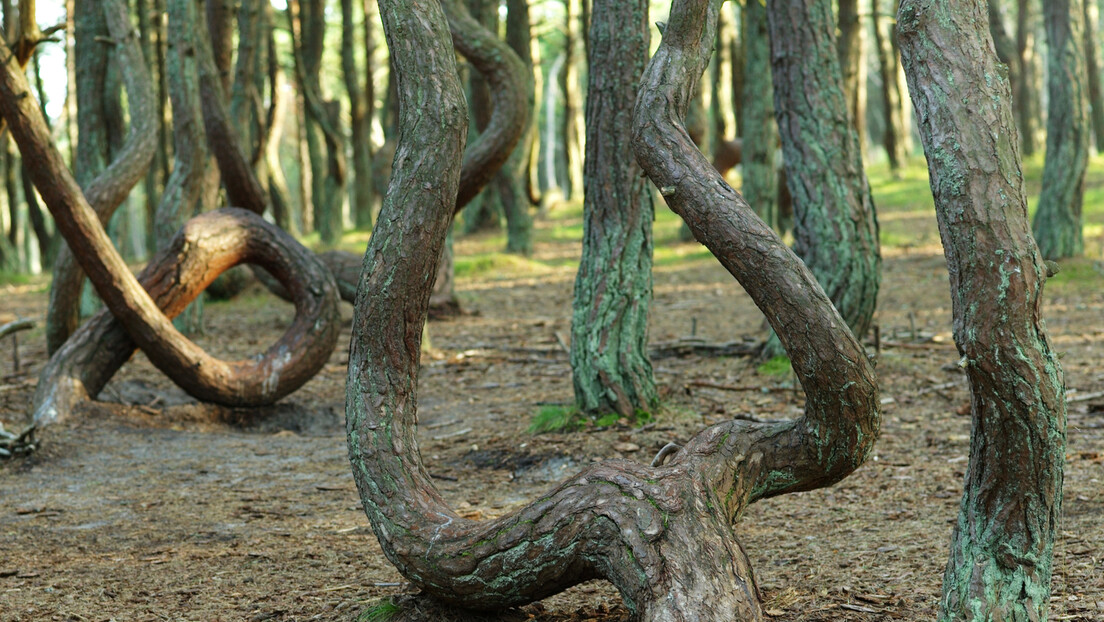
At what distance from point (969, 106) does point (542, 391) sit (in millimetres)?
5210

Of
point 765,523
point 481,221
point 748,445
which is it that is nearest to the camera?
point 748,445

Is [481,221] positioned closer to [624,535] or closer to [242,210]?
[242,210]

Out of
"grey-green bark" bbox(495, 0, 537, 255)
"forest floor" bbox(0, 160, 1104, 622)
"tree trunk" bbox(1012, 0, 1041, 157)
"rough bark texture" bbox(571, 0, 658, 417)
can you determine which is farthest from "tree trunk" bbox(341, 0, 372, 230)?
"rough bark texture" bbox(571, 0, 658, 417)

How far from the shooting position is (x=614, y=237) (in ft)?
20.2

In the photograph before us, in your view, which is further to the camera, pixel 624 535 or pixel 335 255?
pixel 335 255

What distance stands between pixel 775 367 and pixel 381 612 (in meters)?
4.85

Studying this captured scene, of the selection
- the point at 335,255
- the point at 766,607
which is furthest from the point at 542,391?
the point at 766,607

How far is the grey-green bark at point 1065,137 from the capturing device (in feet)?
39.3

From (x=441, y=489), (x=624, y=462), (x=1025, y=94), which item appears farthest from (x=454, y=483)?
(x=1025, y=94)

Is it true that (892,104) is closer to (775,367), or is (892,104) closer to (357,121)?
(357,121)

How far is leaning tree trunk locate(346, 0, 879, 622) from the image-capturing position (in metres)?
2.92

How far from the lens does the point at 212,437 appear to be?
6.84 meters

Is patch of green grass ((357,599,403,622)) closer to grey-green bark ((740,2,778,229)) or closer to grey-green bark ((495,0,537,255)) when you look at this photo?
grey-green bark ((740,2,778,229))

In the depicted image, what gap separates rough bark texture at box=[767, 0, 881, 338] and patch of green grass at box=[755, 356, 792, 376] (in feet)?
2.00
